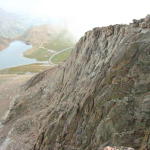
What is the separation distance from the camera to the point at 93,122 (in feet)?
81.2

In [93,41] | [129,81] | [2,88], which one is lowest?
[2,88]

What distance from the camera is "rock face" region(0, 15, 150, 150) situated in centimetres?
2153

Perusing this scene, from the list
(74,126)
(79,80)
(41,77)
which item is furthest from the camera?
(41,77)

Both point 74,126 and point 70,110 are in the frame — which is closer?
point 74,126

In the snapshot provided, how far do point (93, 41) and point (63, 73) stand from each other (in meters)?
10.8

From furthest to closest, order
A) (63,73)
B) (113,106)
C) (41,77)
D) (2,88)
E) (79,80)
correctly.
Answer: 1. (2,88)
2. (41,77)
3. (63,73)
4. (79,80)
5. (113,106)

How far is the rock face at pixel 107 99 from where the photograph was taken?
21531 millimetres

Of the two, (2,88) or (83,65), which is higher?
(83,65)

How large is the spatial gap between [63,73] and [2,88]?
114 feet

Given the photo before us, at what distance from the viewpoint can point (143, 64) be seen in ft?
78.7

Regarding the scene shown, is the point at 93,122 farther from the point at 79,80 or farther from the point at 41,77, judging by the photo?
the point at 41,77

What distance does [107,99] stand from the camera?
24.6 meters

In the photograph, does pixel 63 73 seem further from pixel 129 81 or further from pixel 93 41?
pixel 129 81

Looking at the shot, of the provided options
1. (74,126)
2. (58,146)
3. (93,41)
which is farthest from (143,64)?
(93,41)
